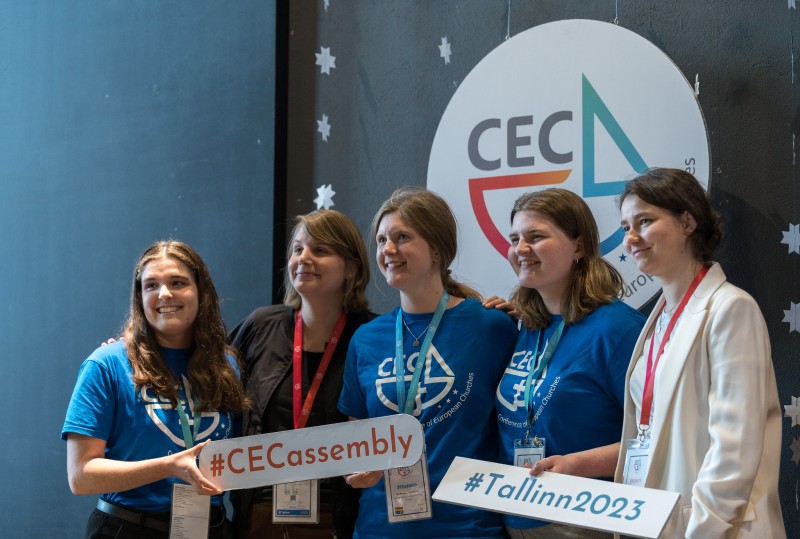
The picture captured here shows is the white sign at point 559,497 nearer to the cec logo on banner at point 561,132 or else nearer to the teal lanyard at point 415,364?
the teal lanyard at point 415,364

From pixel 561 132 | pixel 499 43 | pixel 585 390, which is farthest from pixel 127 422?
pixel 499 43

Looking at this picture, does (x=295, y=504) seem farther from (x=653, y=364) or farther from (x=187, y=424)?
(x=653, y=364)

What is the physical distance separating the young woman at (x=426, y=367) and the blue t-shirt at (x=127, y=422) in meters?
0.54

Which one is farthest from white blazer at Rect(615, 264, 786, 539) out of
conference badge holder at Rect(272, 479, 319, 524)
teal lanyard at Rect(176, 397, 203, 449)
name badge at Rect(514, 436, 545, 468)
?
teal lanyard at Rect(176, 397, 203, 449)

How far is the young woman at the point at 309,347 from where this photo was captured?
2.93 m

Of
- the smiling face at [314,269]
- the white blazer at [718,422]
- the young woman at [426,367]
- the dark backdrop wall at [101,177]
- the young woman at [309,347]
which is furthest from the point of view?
the dark backdrop wall at [101,177]

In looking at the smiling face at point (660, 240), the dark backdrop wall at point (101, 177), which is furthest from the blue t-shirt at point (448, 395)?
the dark backdrop wall at point (101, 177)

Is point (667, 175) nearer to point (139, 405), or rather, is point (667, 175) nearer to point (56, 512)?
point (139, 405)

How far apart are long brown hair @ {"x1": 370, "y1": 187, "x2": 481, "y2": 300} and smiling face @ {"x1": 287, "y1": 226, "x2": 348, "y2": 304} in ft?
0.90

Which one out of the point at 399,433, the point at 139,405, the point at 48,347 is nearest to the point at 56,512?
the point at 48,347

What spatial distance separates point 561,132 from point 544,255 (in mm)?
1074

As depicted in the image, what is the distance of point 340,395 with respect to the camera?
9.68ft

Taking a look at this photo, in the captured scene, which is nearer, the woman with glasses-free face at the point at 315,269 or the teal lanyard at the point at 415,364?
the teal lanyard at the point at 415,364

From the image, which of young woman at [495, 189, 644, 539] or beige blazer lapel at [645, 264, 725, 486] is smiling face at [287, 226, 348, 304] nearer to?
young woman at [495, 189, 644, 539]
